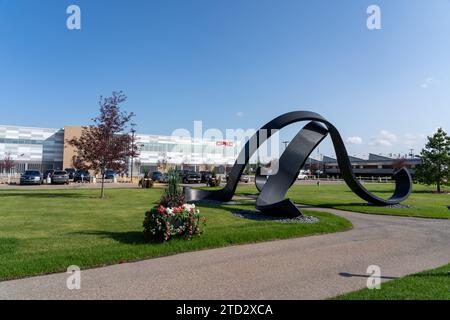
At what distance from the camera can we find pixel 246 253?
25.9 feet

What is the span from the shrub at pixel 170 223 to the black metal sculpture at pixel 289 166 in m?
4.98

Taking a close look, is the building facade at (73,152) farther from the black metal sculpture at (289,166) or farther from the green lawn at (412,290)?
the green lawn at (412,290)

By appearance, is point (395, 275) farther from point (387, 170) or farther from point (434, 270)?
point (387, 170)

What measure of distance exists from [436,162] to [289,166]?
2723 cm

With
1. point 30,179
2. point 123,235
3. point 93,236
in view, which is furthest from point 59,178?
point 123,235

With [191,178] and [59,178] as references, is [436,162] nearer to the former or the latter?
[191,178]

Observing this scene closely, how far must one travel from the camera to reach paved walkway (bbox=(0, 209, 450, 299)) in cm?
524

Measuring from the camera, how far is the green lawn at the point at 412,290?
5008 millimetres

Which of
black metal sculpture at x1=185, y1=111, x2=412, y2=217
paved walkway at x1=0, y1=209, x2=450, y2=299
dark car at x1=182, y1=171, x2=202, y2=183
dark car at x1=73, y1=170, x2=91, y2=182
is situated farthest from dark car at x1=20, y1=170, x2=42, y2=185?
paved walkway at x1=0, y1=209, x2=450, y2=299

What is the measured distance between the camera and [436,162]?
35.7m

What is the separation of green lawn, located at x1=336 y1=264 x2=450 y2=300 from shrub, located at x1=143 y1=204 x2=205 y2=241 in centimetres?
430

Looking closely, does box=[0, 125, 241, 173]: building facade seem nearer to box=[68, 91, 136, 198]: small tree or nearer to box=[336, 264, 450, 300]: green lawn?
box=[68, 91, 136, 198]: small tree

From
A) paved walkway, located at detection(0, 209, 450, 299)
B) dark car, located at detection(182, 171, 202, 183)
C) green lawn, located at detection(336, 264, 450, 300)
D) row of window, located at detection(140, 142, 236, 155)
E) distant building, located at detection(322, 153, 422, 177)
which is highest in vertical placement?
row of window, located at detection(140, 142, 236, 155)
